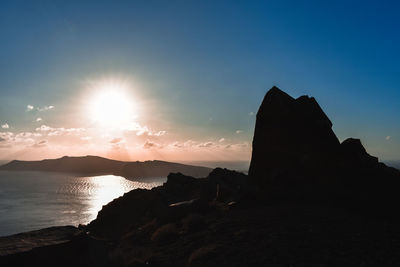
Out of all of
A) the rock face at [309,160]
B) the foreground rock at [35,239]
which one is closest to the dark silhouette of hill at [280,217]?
the rock face at [309,160]

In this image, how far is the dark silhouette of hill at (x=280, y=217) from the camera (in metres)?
9.88

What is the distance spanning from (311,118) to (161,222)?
14.9 m

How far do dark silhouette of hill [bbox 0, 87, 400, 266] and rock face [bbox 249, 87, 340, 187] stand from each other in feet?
0.27

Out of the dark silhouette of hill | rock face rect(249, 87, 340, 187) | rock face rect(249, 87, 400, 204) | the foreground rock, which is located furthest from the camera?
rock face rect(249, 87, 340, 187)

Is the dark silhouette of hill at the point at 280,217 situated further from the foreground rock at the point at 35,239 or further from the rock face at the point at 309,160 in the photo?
the foreground rock at the point at 35,239

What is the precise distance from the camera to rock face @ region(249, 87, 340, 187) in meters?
20.1

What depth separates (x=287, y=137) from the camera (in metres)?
22.0

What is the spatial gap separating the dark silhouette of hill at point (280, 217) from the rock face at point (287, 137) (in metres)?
0.08

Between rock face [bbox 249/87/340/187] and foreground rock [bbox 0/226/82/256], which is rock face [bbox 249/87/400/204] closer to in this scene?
rock face [bbox 249/87/340/187]

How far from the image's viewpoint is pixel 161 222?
1923 centimetres

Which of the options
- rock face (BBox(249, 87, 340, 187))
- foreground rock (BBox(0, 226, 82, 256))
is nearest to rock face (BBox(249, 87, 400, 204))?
rock face (BBox(249, 87, 340, 187))

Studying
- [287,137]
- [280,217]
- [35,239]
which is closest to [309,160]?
[287,137]

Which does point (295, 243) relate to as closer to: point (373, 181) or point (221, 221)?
point (221, 221)

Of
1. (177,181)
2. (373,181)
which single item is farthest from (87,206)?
(373,181)
